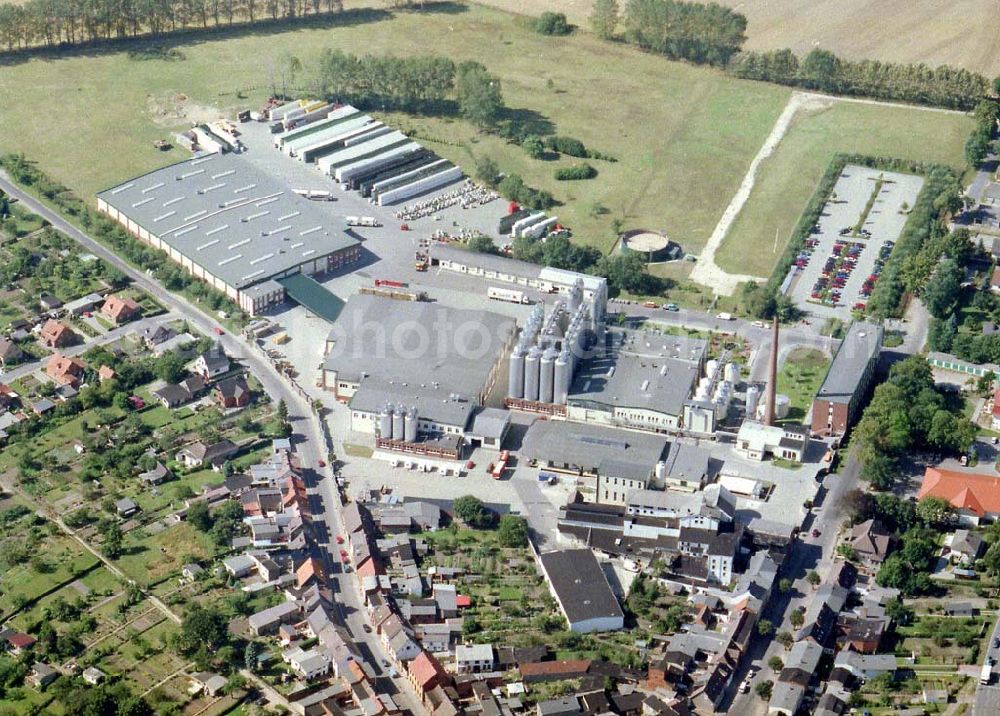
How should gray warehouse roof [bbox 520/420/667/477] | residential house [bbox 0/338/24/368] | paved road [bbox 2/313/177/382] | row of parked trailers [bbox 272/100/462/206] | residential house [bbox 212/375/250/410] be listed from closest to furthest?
gray warehouse roof [bbox 520/420/667/477]
residential house [bbox 212/375/250/410]
paved road [bbox 2/313/177/382]
residential house [bbox 0/338/24/368]
row of parked trailers [bbox 272/100/462/206]

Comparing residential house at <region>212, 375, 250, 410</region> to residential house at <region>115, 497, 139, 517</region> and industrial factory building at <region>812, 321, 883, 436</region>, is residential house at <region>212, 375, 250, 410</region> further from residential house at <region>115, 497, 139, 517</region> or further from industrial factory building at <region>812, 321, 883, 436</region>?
industrial factory building at <region>812, 321, 883, 436</region>

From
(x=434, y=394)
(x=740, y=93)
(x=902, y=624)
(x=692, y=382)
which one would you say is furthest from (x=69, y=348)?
(x=740, y=93)

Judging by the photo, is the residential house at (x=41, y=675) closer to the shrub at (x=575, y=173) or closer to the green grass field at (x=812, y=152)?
the green grass field at (x=812, y=152)

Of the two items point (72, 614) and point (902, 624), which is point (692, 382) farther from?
point (72, 614)

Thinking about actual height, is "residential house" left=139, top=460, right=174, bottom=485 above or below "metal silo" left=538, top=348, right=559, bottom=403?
Result: below

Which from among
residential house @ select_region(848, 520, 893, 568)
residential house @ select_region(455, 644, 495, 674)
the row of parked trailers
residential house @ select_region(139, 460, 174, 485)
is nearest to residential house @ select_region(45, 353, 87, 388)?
residential house @ select_region(139, 460, 174, 485)

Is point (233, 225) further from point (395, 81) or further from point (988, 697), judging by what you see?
point (988, 697)
